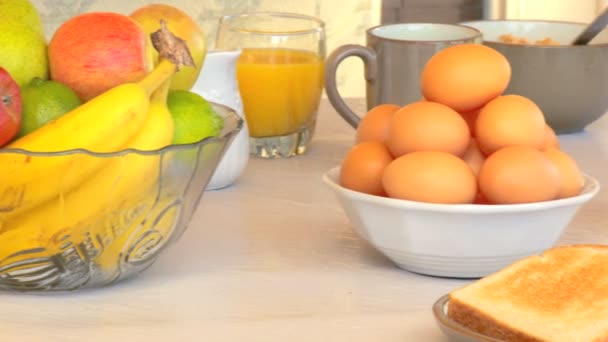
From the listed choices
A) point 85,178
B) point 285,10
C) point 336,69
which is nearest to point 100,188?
point 85,178

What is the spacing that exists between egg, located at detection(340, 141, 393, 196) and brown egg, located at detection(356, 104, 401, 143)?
0.02 meters

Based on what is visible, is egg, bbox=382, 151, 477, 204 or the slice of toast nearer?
the slice of toast

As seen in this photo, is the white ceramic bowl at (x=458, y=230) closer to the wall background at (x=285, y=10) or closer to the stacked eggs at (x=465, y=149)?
the stacked eggs at (x=465, y=149)

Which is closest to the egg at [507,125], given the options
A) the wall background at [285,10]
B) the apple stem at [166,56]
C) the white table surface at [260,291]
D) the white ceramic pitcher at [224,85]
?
the white table surface at [260,291]

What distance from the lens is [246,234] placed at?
0.85 meters

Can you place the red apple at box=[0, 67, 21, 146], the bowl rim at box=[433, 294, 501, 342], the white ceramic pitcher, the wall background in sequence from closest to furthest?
Answer: the bowl rim at box=[433, 294, 501, 342], the red apple at box=[0, 67, 21, 146], the white ceramic pitcher, the wall background

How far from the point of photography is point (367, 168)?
746mm

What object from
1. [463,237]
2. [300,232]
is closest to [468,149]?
[463,237]

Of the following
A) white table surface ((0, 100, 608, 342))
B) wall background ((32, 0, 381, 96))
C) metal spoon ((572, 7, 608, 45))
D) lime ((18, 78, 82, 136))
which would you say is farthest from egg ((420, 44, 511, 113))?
wall background ((32, 0, 381, 96))

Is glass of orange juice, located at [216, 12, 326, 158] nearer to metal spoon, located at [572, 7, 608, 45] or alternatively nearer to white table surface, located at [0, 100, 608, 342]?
white table surface, located at [0, 100, 608, 342]

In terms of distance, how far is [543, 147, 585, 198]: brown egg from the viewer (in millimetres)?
744

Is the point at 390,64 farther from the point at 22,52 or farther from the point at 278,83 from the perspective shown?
the point at 22,52

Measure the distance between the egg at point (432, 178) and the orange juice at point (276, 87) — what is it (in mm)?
393

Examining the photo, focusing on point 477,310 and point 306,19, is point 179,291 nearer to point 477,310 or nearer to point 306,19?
point 477,310
